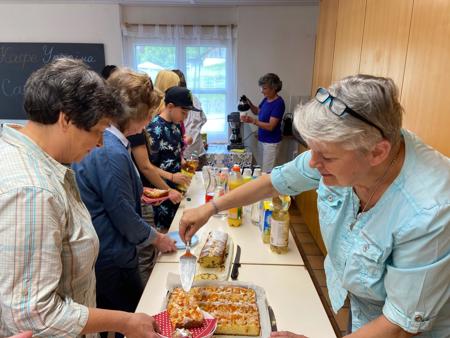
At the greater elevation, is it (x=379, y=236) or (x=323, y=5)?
(x=323, y=5)

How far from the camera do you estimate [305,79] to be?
486cm

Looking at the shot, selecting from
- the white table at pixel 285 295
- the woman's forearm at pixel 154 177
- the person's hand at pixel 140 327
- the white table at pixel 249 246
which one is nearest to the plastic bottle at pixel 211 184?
the white table at pixel 249 246

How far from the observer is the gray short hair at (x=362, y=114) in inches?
30.4

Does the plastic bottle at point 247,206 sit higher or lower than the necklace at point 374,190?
lower

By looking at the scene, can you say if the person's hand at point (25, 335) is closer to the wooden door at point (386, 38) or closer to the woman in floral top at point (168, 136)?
the woman in floral top at point (168, 136)

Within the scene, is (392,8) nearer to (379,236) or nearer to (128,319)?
(379,236)

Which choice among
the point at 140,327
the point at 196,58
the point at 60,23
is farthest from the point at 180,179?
the point at 60,23

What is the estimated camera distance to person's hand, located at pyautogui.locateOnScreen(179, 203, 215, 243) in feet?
4.53

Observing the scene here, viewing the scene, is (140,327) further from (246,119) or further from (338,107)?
(246,119)

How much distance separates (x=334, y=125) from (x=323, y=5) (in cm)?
309

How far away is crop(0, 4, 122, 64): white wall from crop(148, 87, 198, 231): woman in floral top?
9.43ft

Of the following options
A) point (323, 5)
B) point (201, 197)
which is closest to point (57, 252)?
point (201, 197)

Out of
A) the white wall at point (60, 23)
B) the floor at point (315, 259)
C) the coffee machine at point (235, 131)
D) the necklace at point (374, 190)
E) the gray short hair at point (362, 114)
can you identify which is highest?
the white wall at point (60, 23)

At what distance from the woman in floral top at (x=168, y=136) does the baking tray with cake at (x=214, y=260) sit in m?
0.88
